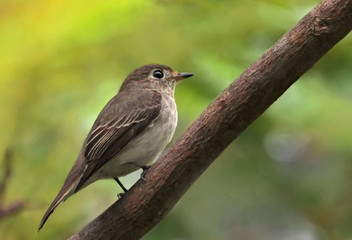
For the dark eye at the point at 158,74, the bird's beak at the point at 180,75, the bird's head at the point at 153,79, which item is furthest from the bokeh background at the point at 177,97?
the dark eye at the point at 158,74

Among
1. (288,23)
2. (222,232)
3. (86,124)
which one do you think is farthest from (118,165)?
(288,23)

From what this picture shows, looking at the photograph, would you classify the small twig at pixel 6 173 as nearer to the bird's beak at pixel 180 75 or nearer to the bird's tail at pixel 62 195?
the bird's tail at pixel 62 195

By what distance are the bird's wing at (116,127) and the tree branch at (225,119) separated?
0.54m

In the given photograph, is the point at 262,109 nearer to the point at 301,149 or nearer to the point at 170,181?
the point at 170,181

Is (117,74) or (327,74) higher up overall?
(117,74)

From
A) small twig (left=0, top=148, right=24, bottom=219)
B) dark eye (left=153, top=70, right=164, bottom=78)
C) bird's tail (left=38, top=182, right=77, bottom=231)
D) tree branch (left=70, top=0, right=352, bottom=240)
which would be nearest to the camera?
tree branch (left=70, top=0, right=352, bottom=240)

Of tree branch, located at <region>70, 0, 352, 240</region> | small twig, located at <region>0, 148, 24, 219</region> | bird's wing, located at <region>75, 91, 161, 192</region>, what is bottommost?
tree branch, located at <region>70, 0, 352, 240</region>

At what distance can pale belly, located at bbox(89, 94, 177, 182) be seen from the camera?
4.46m

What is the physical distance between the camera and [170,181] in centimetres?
344

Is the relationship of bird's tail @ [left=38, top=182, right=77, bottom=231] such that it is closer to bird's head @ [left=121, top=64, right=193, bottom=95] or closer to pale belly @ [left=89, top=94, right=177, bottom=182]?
pale belly @ [left=89, top=94, right=177, bottom=182]

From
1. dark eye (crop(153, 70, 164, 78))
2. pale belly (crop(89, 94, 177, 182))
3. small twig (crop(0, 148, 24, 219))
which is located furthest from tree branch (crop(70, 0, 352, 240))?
dark eye (crop(153, 70, 164, 78))

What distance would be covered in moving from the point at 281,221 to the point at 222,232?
500 mm

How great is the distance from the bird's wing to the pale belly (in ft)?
0.16

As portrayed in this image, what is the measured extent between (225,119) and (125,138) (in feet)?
4.33
